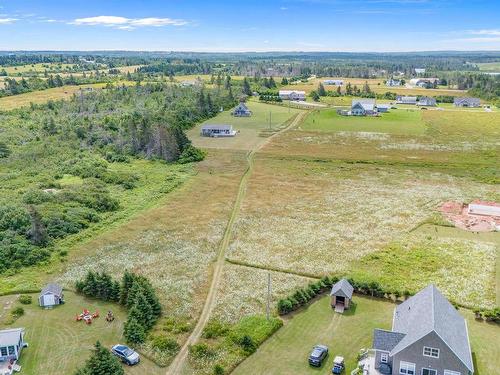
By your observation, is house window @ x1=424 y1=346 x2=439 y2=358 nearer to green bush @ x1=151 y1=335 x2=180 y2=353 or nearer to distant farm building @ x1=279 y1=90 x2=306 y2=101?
green bush @ x1=151 y1=335 x2=180 y2=353

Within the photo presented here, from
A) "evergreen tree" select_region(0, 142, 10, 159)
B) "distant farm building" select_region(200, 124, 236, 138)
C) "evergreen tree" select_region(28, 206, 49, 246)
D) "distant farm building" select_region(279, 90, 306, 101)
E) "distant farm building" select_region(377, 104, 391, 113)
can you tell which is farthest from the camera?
"distant farm building" select_region(279, 90, 306, 101)

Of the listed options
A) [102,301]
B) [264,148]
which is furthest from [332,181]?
[102,301]

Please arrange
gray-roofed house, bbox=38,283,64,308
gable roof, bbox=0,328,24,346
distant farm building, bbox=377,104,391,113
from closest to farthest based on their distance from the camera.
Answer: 1. gable roof, bbox=0,328,24,346
2. gray-roofed house, bbox=38,283,64,308
3. distant farm building, bbox=377,104,391,113

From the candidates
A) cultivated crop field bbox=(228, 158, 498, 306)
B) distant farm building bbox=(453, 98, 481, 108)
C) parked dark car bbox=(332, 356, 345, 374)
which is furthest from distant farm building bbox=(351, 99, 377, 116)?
parked dark car bbox=(332, 356, 345, 374)

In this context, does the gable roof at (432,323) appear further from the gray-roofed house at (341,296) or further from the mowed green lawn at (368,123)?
the mowed green lawn at (368,123)

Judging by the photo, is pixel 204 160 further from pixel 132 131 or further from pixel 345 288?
pixel 345 288

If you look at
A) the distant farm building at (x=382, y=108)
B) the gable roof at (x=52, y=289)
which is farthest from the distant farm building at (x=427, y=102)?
the gable roof at (x=52, y=289)

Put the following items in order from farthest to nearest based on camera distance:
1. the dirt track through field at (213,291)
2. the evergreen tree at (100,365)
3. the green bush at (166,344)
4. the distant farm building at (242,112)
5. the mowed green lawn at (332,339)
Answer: the distant farm building at (242,112) < the green bush at (166,344) < the dirt track through field at (213,291) < the mowed green lawn at (332,339) < the evergreen tree at (100,365)
